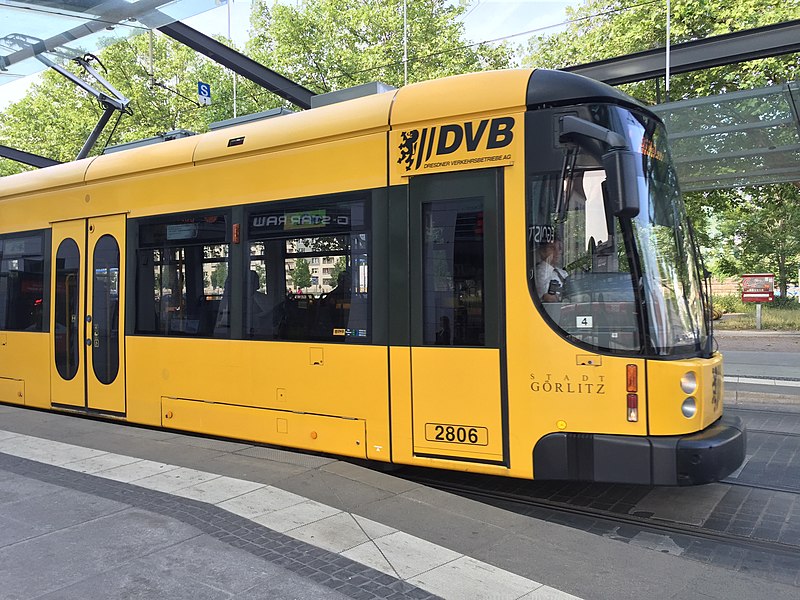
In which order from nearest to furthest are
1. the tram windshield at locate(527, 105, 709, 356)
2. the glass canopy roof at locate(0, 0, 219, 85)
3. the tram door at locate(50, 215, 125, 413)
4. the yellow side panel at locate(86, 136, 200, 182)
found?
the tram windshield at locate(527, 105, 709, 356)
the yellow side panel at locate(86, 136, 200, 182)
the tram door at locate(50, 215, 125, 413)
the glass canopy roof at locate(0, 0, 219, 85)

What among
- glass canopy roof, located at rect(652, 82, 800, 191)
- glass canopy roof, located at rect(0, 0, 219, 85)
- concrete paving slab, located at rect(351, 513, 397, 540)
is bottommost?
concrete paving slab, located at rect(351, 513, 397, 540)

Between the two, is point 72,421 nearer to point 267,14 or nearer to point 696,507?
point 696,507

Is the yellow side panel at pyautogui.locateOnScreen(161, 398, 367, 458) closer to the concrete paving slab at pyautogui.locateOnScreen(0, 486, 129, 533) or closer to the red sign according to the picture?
the concrete paving slab at pyautogui.locateOnScreen(0, 486, 129, 533)

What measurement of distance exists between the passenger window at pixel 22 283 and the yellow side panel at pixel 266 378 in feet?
7.32

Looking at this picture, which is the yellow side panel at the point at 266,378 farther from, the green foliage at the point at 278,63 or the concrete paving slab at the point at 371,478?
the green foliage at the point at 278,63

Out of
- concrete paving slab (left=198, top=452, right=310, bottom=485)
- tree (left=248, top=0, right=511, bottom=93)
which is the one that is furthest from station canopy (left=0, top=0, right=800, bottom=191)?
tree (left=248, top=0, right=511, bottom=93)

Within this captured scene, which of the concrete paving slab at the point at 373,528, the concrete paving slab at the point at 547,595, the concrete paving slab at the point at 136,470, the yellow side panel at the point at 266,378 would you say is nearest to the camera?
the concrete paving slab at the point at 547,595

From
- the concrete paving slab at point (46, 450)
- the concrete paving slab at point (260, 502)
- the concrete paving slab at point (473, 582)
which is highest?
the concrete paving slab at point (46, 450)

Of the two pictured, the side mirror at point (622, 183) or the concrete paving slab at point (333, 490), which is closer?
the side mirror at point (622, 183)

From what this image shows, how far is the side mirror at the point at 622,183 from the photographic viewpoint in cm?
461

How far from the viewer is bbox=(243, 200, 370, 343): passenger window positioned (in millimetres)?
5898

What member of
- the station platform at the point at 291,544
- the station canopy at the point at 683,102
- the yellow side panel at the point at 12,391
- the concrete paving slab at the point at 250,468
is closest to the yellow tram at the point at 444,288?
the concrete paving slab at the point at 250,468

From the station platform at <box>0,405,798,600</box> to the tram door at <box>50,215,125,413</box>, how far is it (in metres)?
2.14

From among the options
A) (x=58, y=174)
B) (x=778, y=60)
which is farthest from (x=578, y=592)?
(x=778, y=60)
